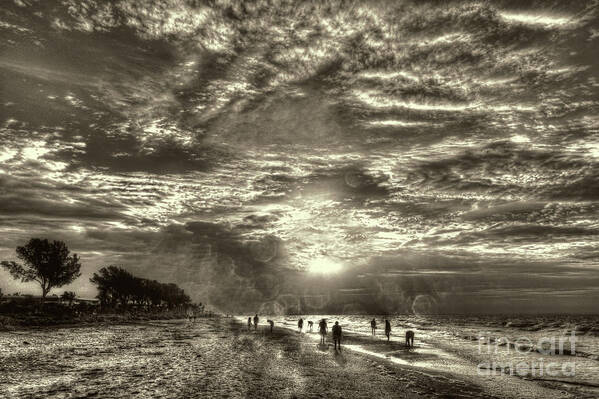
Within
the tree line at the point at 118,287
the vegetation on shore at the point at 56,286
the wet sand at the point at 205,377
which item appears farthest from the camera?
the tree line at the point at 118,287

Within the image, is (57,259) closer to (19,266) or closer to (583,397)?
(19,266)

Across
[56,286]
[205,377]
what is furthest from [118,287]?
[205,377]

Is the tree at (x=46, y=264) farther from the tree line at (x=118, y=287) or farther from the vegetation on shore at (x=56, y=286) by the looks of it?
the tree line at (x=118, y=287)

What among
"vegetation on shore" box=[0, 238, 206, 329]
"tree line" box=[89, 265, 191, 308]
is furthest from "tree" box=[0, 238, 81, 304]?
"tree line" box=[89, 265, 191, 308]

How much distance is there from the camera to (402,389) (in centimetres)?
1712

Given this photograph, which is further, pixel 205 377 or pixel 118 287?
pixel 118 287

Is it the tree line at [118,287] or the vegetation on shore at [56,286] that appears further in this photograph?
the tree line at [118,287]

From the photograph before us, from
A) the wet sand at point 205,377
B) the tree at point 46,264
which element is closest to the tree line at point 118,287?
the tree at point 46,264

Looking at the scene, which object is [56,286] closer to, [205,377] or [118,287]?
[118,287]

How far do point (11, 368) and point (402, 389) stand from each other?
18282 millimetres

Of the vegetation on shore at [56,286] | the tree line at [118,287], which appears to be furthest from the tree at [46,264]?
the tree line at [118,287]

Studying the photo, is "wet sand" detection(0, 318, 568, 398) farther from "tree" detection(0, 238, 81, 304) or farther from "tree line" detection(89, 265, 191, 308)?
"tree line" detection(89, 265, 191, 308)

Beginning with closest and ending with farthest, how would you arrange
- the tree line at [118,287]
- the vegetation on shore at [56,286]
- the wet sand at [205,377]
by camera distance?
1. the wet sand at [205,377]
2. the vegetation on shore at [56,286]
3. the tree line at [118,287]

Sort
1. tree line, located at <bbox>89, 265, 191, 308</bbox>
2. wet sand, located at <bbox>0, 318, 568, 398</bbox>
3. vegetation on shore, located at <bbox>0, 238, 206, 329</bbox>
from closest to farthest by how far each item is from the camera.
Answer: wet sand, located at <bbox>0, 318, 568, 398</bbox>
vegetation on shore, located at <bbox>0, 238, 206, 329</bbox>
tree line, located at <bbox>89, 265, 191, 308</bbox>
